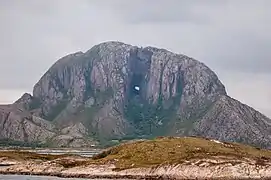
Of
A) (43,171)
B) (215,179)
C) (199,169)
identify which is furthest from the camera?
(43,171)

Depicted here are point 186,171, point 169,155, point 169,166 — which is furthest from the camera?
point 169,155

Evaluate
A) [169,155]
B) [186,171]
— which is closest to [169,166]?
[186,171]

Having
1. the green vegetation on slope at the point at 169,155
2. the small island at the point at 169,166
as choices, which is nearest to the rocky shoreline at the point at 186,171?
the small island at the point at 169,166

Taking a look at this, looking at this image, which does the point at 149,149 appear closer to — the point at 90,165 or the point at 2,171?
the point at 90,165

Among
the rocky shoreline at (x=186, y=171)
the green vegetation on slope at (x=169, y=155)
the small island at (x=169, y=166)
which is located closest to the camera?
the rocky shoreline at (x=186, y=171)

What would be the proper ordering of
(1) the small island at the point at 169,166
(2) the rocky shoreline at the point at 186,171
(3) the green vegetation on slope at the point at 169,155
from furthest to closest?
(3) the green vegetation on slope at the point at 169,155
(1) the small island at the point at 169,166
(2) the rocky shoreline at the point at 186,171

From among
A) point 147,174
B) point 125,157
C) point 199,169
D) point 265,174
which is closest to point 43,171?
point 125,157

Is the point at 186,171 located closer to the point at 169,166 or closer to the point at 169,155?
the point at 169,166

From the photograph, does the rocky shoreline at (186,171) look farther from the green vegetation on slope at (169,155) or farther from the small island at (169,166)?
the green vegetation on slope at (169,155)

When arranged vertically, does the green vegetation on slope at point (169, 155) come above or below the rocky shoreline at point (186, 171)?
above

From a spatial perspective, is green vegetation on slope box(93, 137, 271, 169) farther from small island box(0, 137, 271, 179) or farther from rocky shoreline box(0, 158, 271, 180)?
rocky shoreline box(0, 158, 271, 180)

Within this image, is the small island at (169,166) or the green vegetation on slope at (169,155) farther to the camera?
the green vegetation on slope at (169,155)
